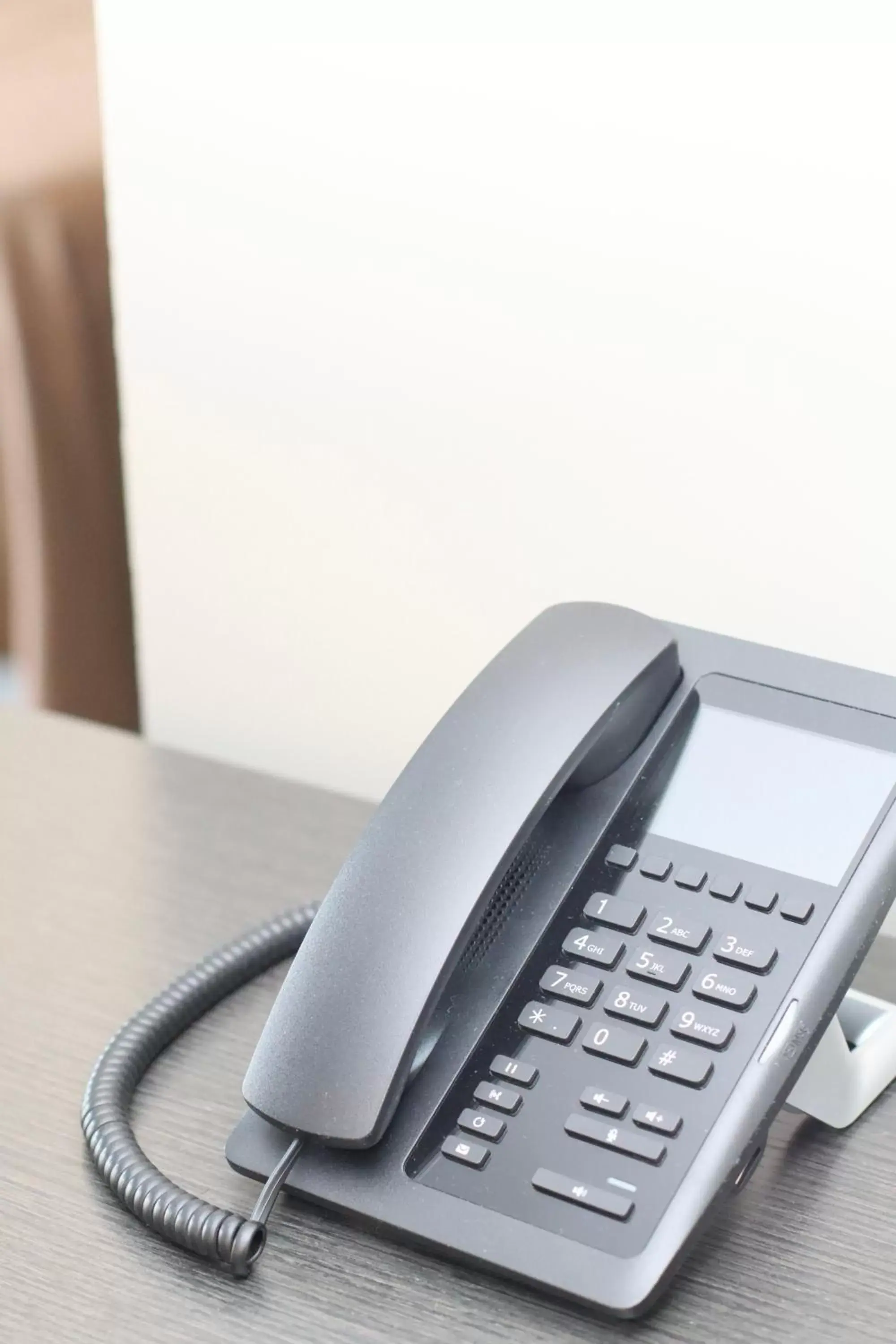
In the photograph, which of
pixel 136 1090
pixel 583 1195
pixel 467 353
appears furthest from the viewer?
pixel 467 353

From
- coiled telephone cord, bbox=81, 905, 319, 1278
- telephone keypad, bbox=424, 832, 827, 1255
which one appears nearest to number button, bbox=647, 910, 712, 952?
telephone keypad, bbox=424, 832, 827, 1255

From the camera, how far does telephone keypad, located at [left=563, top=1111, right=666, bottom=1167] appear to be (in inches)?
14.8

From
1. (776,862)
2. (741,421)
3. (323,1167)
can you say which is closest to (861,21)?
(741,421)

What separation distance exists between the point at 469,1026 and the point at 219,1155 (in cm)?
9

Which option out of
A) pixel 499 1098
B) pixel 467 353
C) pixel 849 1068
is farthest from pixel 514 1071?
pixel 467 353

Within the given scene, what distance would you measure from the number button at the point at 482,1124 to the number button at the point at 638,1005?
45 mm

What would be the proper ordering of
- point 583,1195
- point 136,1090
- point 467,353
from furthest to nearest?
point 467,353, point 136,1090, point 583,1195

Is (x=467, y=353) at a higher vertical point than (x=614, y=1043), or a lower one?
higher

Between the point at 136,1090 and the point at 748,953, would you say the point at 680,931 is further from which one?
the point at 136,1090

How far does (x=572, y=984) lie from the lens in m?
0.42

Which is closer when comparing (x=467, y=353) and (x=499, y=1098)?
(x=499, y=1098)

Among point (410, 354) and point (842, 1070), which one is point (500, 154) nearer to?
point (410, 354)

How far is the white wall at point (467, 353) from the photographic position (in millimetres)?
529

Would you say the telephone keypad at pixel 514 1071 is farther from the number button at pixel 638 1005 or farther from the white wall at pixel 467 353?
the white wall at pixel 467 353
